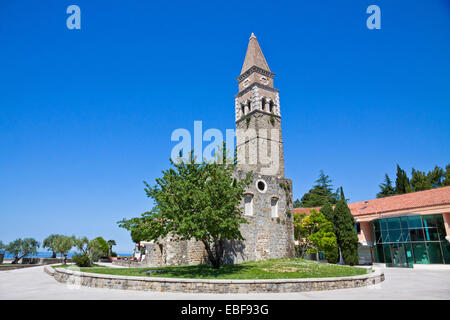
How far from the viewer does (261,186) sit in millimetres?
24219

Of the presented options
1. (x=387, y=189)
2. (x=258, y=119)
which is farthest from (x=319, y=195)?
(x=258, y=119)

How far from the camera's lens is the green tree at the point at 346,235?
30547mm

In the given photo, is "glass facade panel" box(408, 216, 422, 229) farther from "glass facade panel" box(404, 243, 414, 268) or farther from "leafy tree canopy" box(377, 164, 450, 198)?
"leafy tree canopy" box(377, 164, 450, 198)

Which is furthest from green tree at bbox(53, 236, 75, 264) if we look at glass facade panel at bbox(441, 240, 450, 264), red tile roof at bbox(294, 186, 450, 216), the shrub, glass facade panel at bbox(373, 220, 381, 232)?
glass facade panel at bbox(441, 240, 450, 264)

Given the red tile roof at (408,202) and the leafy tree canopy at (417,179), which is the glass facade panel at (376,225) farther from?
the leafy tree canopy at (417,179)

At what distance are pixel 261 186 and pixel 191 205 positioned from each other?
10530 mm

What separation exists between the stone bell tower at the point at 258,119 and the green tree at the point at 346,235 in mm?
8449

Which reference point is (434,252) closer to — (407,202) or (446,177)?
(407,202)

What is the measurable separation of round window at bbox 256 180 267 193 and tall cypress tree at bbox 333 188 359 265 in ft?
42.7

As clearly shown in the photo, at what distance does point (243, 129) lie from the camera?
33812 mm

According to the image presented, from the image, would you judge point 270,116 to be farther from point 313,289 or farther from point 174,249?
point 313,289

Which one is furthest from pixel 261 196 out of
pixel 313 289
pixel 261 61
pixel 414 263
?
pixel 261 61

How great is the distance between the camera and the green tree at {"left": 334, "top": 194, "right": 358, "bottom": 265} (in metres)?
30.5
